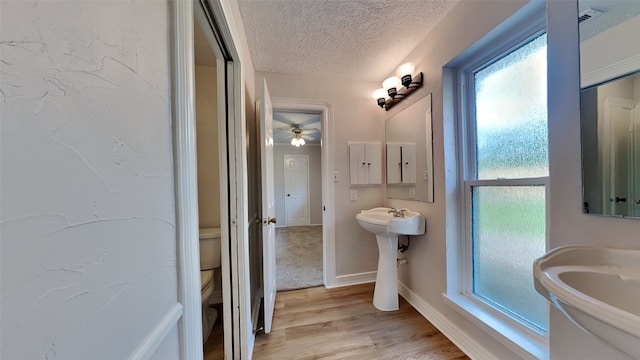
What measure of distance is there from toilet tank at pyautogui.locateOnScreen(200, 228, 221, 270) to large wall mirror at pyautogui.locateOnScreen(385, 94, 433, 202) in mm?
1690

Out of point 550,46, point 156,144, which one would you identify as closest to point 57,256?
point 156,144

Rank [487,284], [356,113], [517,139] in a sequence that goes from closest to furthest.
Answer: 1. [517,139]
2. [487,284]
3. [356,113]

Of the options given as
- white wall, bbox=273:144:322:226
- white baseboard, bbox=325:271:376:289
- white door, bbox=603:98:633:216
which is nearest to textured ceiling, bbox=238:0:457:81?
white door, bbox=603:98:633:216

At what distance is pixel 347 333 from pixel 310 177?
14.5 feet

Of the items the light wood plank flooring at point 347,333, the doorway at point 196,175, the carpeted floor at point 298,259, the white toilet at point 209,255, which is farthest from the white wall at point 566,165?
the white toilet at point 209,255

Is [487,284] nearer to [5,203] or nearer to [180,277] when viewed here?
[180,277]

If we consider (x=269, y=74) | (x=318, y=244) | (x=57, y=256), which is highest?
(x=269, y=74)

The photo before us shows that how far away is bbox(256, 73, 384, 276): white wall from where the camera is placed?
2.28m

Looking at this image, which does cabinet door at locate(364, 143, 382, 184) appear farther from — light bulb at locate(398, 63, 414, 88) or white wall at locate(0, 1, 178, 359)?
white wall at locate(0, 1, 178, 359)

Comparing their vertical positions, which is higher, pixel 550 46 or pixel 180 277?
pixel 550 46

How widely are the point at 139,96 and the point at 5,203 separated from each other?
0.29m

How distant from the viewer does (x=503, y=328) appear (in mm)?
1237

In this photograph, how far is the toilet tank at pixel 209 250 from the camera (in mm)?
1719

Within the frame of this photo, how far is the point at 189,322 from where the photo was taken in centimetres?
63
